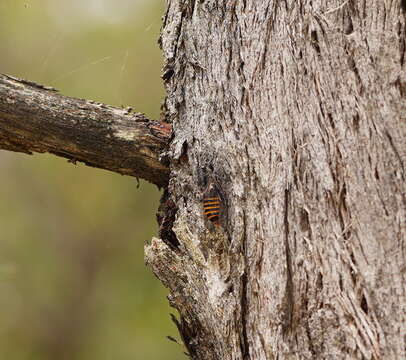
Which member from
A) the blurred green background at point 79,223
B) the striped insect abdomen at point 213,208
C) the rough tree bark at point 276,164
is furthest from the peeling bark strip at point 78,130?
the blurred green background at point 79,223

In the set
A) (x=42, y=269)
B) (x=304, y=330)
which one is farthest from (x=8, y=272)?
(x=304, y=330)

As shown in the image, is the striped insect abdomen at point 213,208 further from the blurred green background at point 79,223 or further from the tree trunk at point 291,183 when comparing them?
the blurred green background at point 79,223

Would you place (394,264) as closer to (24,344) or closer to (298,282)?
(298,282)

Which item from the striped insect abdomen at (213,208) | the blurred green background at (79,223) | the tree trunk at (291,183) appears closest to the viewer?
the tree trunk at (291,183)

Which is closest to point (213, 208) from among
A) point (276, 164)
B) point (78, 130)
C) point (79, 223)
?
point (276, 164)

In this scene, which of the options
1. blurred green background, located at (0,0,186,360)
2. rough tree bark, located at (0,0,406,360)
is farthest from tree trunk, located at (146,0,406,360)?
blurred green background, located at (0,0,186,360)

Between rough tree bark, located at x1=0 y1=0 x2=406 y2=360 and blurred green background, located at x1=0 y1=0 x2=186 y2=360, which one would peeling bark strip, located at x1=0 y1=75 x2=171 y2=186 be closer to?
rough tree bark, located at x1=0 y1=0 x2=406 y2=360

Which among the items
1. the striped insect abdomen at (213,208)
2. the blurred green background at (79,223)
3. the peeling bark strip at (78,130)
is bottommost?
the striped insect abdomen at (213,208)
